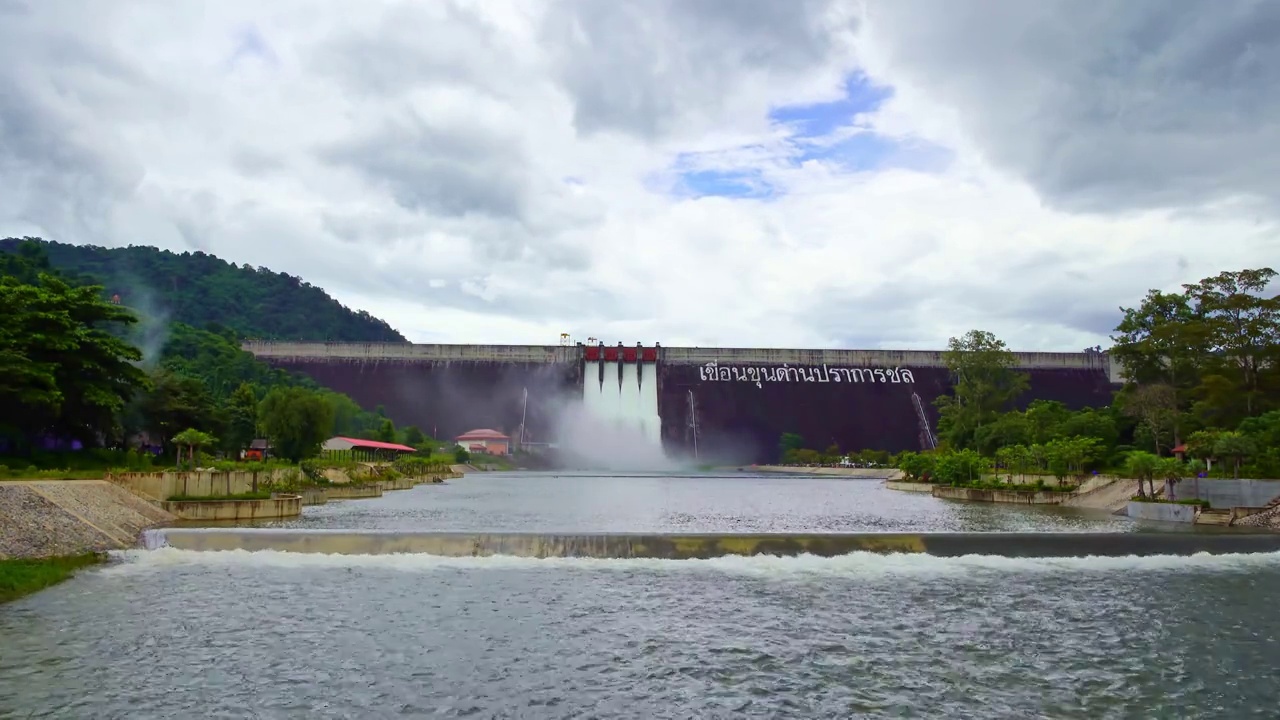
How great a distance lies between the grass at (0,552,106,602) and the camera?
13.5 metres

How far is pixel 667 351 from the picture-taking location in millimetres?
92000

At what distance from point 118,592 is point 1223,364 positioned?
42513mm

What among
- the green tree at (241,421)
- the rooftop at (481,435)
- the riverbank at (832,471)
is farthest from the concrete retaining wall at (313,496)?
the rooftop at (481,435)

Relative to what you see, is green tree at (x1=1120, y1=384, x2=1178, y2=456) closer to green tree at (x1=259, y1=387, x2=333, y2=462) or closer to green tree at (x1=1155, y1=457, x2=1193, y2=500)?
green tree at (x1=1155, y1=457, x2=1193, y2=500)

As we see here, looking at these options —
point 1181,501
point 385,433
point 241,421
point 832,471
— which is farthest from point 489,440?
point 1181,501

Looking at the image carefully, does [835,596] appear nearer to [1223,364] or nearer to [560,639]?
[560,639]

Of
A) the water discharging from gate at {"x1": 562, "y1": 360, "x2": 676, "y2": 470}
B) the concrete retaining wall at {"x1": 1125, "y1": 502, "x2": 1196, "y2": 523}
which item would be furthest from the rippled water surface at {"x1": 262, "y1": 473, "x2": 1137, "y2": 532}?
the water discharging from gate at {"x1": 562, "y1": 360, "x2": 676, "y2": 470}

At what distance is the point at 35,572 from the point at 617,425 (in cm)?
7381

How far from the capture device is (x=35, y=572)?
14.6 metres

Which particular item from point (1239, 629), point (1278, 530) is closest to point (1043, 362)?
point (1278, 530)

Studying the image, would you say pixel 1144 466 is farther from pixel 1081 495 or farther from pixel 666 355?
pixel 666 355

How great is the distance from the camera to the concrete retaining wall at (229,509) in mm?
24953

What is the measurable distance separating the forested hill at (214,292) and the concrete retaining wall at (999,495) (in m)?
87.8

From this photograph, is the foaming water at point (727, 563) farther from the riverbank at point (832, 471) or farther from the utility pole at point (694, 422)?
the utility pole at point (694, 422)
